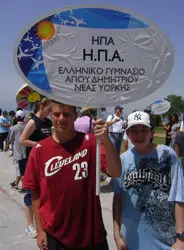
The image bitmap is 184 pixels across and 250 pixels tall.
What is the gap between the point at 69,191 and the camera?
236 centimetres

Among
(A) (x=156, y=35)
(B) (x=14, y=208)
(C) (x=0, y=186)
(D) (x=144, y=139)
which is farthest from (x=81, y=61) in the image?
(C) (x=0, y=186)

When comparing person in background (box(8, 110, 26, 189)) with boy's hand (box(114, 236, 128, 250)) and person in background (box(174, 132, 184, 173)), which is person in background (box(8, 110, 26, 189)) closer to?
person in background (box(174, 132, 184, 173))

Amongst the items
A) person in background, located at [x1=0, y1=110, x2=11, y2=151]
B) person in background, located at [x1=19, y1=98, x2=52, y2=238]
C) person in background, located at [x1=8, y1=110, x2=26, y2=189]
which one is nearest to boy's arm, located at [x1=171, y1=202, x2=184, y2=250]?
person in background, located at [x1=19, y1=98, x2=52, y2=238]

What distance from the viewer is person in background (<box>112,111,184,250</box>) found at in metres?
2.22

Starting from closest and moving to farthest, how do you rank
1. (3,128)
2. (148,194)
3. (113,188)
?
(148,194) < (113,188) < (3,128)

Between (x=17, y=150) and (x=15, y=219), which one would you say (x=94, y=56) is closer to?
(x=15, y=219)

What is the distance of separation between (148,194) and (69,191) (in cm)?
53

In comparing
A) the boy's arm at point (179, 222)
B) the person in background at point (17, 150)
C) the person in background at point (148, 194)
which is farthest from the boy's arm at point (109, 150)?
the person in background at point (17, 150)

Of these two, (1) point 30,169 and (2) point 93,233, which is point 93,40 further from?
(2) point 93,233

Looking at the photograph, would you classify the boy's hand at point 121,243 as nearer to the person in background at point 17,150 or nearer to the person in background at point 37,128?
the person in background at point 37,128

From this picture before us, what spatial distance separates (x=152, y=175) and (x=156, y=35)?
91 cm

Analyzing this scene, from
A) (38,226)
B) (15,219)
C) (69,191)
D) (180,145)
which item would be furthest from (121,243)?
(15,219)

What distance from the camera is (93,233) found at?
2422 mm

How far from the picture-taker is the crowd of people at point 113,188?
223 centimetres
